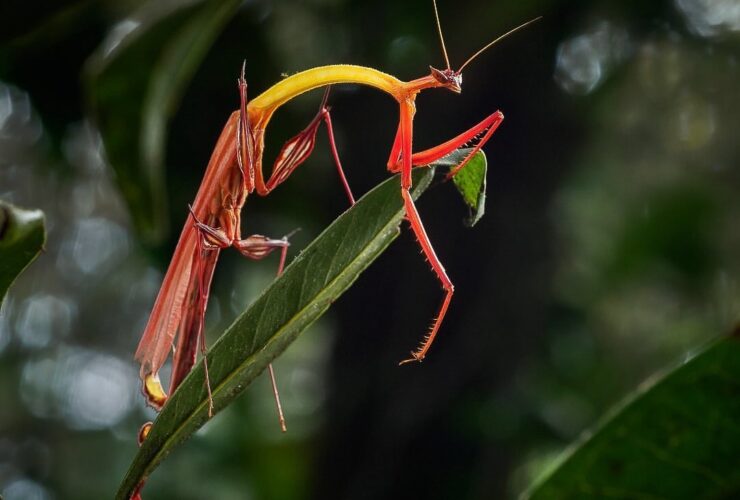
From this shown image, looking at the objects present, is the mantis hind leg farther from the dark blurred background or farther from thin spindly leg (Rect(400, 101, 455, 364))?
the dark blurred background

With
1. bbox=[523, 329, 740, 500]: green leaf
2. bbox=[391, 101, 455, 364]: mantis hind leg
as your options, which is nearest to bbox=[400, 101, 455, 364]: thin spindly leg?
bbox=[391, 101, 455, 364]: mantis hind leg

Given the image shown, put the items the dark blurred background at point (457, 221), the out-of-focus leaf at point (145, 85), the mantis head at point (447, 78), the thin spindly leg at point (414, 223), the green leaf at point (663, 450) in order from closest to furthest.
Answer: the green leaf at point (663, 450) → the thin spindly leg at point (414, 223) → the mantis head at point (447, 78) → the out-of-focus leaf at point (145, 85) → the dark blurred background at point (457, 221)

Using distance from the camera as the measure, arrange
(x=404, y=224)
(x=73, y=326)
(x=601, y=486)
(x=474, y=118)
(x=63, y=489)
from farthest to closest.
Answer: (x=73, y=326) < (x=63, y=489) < (x=474, y=118) < (x=404, y=224) < (x=601, y=486)

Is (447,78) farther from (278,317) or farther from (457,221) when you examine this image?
(457,221)

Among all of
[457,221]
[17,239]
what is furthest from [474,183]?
[457,221]

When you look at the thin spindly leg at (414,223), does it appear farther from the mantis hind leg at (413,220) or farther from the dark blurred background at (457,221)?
the dark blurred background at (457,221)

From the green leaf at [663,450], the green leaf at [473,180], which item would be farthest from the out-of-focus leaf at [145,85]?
the green leaf at [663,450]

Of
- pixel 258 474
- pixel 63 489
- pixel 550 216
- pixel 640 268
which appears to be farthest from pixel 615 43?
pixel 63 489

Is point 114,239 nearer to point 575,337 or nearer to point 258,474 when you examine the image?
Result: point 258,474
